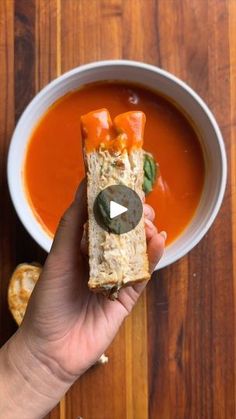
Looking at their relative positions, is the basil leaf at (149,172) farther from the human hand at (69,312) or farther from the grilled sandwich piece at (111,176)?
the grilled sandwich piece at (111,176)

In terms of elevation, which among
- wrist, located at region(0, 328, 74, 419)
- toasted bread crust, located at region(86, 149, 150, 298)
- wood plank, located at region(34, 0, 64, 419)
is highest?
wood plank, located at region(34, 0, 64, 419)

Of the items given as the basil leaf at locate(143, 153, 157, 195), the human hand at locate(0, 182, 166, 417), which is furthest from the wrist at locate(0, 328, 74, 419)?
the basil leaf at locate(143, 153, 157, 195)

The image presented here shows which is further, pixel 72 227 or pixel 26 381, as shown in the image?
pixel 26 381

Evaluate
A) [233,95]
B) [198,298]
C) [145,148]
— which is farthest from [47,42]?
[198,298]

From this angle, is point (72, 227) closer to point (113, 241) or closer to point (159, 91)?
point (113, 241)

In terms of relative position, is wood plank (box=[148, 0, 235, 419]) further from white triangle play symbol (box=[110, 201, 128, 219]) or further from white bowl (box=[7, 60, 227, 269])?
white triangle play symbol (box=[110, 201, 128, 219])

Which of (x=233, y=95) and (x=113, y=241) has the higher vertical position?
(x=233, y=95)
